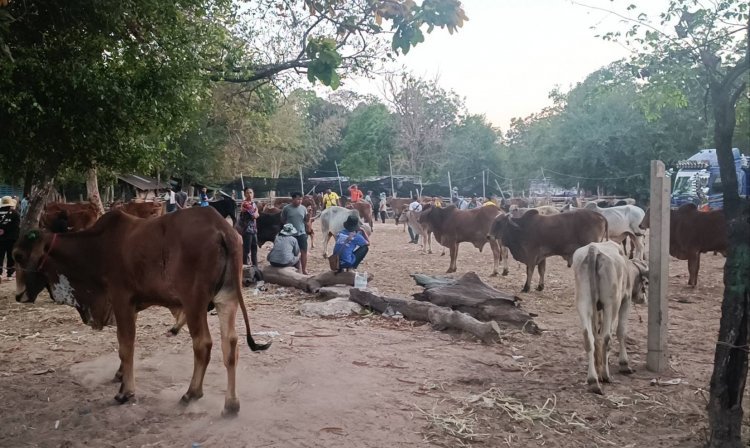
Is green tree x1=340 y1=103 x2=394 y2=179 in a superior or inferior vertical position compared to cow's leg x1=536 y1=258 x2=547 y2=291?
superior

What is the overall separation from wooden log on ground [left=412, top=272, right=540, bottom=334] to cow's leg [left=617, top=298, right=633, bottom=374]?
61.1 inches

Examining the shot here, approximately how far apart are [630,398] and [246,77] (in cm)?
835

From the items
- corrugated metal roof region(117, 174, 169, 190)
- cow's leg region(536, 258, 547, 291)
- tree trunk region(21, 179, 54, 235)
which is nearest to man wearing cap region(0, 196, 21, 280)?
tree trunk region(21, 179, 54, 235)

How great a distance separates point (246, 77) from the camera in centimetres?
1125

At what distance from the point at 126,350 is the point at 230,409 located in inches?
46.9

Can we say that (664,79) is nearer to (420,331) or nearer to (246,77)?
(420,331)

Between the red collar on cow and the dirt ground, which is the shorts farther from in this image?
the red collar on cow

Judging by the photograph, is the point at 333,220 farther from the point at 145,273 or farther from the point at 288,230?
the point at 145,273

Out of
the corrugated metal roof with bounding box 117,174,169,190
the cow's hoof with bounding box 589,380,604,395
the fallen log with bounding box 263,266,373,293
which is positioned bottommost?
the cow's hoof with bounding box 589,380,604,395

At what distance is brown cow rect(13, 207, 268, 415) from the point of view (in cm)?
525

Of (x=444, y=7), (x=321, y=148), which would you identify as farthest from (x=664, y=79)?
(x=321, y=148)

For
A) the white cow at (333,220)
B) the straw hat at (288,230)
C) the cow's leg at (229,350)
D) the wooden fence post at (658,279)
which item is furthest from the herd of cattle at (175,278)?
the white cow at (333,220)

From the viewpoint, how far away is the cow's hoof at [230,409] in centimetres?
500

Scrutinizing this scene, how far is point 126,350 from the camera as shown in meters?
5.50
